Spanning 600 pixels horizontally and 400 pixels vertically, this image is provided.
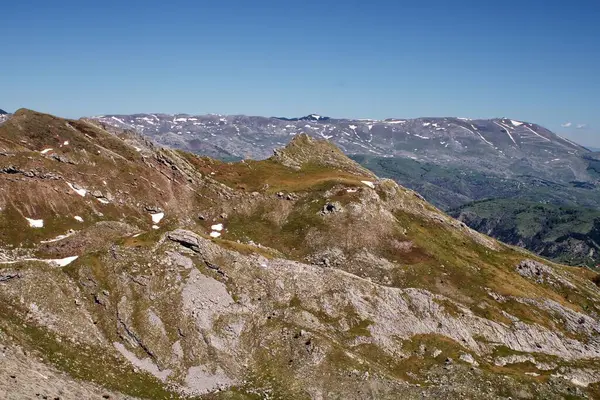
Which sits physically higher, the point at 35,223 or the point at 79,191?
the point at 79,191

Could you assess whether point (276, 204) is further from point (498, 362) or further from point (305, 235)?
point (498, 362)

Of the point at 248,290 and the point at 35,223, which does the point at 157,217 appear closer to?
the point at 35,223

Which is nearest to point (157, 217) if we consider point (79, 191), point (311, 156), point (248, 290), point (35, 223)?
point (79, 191)

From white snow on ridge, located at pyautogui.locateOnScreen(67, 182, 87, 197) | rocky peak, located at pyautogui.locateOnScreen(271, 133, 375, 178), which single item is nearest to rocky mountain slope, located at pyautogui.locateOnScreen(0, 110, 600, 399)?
white snow on ridge, located at pyautogui.locateOnScreen(67, 182, 87, 197)

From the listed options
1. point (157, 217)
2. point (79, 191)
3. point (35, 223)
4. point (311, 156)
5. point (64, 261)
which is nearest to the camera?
point (64, 261)

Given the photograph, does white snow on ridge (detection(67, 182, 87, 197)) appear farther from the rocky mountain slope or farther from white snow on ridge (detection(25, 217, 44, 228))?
white snow on ridge (detection(25, 217, 44, 228))

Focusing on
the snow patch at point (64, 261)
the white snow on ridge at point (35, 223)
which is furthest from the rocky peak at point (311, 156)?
the snow patch at point (64, 261)

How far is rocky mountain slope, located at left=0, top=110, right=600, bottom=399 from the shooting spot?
68625 millimetres

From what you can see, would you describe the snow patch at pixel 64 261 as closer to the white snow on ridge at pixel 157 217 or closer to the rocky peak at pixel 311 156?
the white snow on ridge at pixel 157 217

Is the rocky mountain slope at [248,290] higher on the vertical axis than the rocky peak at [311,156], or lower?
lower

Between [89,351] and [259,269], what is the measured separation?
109 feet

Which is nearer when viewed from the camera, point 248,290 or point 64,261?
point 64,261

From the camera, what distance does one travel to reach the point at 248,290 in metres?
85.6

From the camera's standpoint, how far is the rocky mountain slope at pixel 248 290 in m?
68.6
